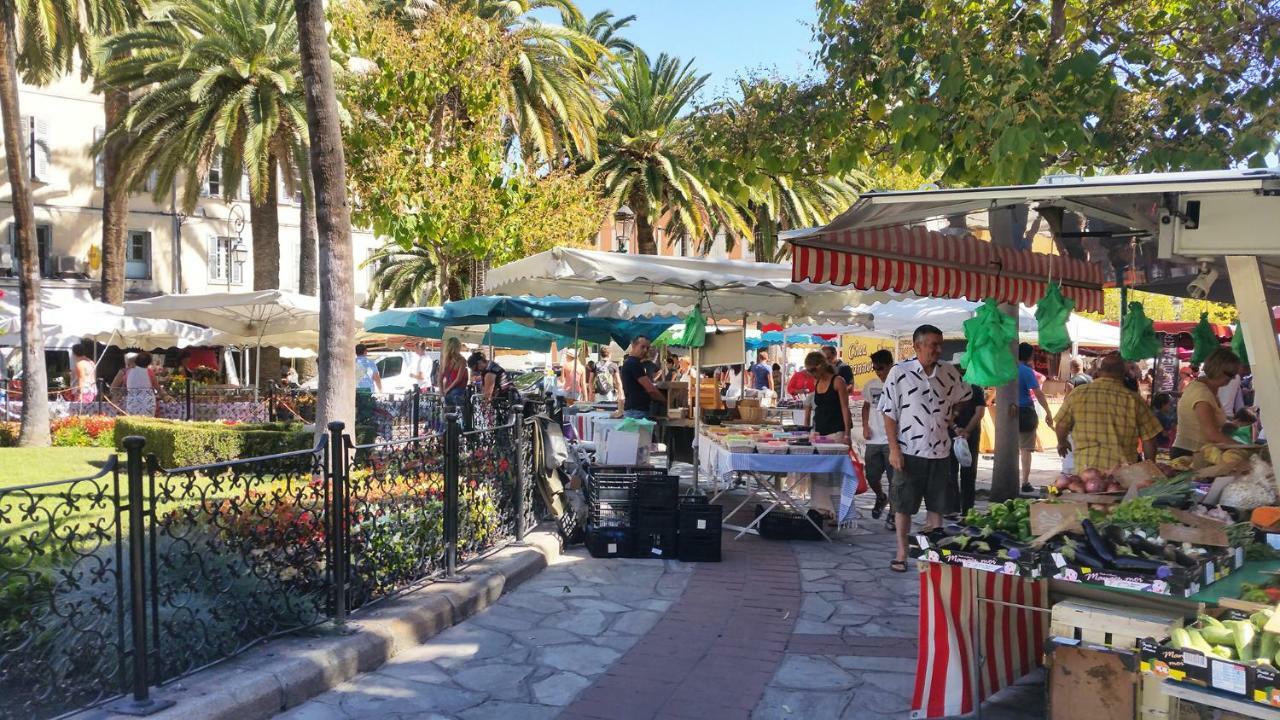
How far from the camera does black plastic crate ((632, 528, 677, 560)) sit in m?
8.43

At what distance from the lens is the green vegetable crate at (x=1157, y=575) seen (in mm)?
3986

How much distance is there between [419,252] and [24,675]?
32.3 meters

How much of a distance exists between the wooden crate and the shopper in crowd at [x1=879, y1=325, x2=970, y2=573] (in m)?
2.97

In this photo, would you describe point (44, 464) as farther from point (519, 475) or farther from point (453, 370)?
point (519, 475)

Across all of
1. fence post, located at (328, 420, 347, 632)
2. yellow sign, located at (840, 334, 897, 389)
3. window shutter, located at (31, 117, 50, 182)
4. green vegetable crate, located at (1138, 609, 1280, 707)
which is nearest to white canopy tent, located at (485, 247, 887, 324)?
fence post, located at (328, 420, 347, 632)

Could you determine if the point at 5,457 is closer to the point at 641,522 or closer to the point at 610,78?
the point at 641,522

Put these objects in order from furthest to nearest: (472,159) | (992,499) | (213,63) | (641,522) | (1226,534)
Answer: (213,63)
(472,159)
(992,499)
(641,522)
(1226,534)

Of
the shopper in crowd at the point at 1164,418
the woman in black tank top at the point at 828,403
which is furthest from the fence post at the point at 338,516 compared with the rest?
the shopper in crowd at the point at 1164,418

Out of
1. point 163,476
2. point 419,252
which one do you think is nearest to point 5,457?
point 163,476

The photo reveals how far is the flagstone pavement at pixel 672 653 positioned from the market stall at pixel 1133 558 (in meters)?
0.51

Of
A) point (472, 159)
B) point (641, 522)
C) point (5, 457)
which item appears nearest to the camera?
point (641, 522)

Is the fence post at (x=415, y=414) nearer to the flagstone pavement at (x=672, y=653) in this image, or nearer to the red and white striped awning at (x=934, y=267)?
the flagstone pavement at (x=672, y=653)

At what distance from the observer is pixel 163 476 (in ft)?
14.9

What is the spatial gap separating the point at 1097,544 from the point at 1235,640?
909 mm
